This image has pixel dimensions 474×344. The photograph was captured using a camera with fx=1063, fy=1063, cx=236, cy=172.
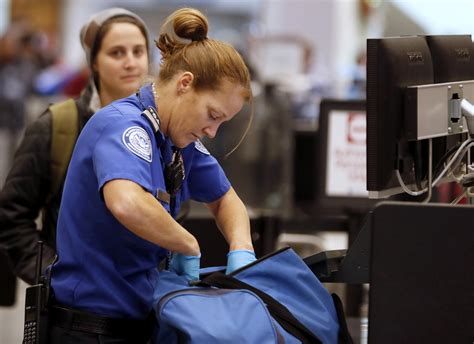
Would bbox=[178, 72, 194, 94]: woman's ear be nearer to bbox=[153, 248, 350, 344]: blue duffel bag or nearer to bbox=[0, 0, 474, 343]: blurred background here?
bbox=[153, 248, 350, 344]: blue duffel bag

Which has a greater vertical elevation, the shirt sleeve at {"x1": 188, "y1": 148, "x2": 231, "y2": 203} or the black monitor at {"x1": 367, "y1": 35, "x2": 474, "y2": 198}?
the black monitor at {"x1": 367, "y1": 35, "x2": 474, "y2": 198}

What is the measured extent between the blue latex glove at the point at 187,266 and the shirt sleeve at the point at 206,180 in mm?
261

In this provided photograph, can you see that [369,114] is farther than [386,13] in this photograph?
No

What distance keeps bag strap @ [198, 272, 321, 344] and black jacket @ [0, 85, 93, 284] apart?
96 cm

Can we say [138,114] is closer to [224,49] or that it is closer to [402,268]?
[224,49]

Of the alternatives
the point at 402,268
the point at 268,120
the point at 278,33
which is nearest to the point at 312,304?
the point at 402,268

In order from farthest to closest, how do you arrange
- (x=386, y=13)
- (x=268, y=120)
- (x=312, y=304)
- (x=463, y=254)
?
(x=386, y=13) → (x=268, y=120) → (x=312, y=304) → (x=463, y=254)

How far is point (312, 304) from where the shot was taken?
8.84 feet

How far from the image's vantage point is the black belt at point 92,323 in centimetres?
258

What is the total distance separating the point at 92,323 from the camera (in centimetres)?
258

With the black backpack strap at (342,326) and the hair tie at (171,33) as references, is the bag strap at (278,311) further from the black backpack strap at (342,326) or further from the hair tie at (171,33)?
the hair tie at (171,33)

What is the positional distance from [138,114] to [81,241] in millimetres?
335

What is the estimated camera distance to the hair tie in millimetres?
2686

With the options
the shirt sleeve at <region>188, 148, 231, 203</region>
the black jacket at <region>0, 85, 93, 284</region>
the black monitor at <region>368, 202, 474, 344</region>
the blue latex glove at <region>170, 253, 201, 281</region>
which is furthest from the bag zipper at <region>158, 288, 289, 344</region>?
the black jacket at <region>0, 85, 93, 284</region>
